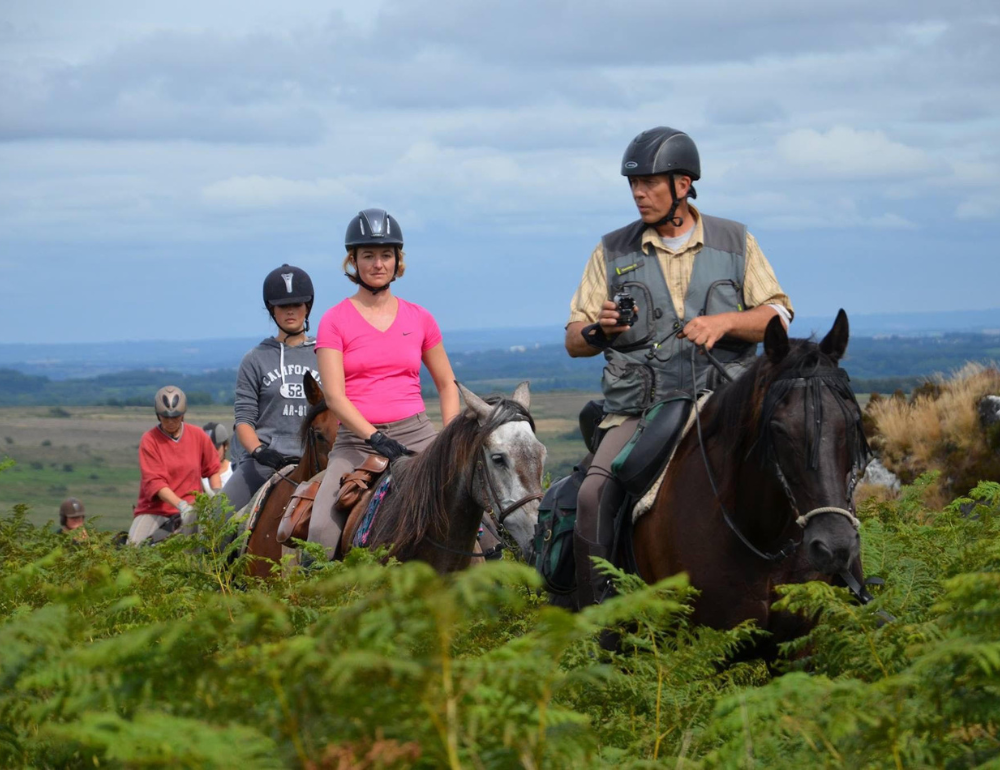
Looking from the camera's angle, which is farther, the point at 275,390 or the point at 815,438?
the point at 275,390

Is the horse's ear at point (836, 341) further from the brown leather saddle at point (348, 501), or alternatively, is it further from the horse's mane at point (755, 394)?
the brown leather saddle at point (348, 501)

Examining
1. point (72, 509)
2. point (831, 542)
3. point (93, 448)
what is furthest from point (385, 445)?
point (93, 448)

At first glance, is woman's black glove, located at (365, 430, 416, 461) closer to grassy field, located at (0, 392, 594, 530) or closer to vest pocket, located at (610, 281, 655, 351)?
vest pocket, located at (610, 281, 655, 351)

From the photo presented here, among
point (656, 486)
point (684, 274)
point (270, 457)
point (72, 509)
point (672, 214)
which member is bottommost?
point (72, 509)

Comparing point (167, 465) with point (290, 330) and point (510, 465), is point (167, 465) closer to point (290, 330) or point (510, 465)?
point (290, 330)

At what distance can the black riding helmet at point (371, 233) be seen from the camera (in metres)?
8.97

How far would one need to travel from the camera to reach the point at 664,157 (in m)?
7.17

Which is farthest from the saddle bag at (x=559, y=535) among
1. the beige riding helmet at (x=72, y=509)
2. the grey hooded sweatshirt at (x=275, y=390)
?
the beige riding helmet at (x=72, y=509)

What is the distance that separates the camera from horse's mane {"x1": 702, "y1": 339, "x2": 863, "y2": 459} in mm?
5945

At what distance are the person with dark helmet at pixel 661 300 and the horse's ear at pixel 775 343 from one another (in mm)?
871

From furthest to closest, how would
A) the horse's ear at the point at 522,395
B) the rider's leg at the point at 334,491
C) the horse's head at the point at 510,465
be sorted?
the rider's leg at the point at 334,491
the horse's ear at the point at 522,395
the horse's head at the point at 510,465

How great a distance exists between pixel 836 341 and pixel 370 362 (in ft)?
12.4

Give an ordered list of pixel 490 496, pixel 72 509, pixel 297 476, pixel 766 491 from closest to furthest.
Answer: pixel 766 491, pixel 490 496, pixel 297 476, pixel 72 509

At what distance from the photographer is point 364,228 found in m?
9.02
